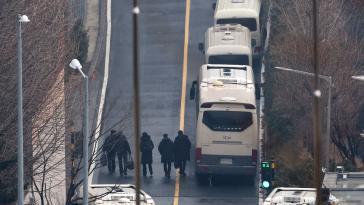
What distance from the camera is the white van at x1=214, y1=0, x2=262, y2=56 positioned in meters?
56.8

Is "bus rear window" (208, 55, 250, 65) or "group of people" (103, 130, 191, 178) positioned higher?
"bus rear window" (208, 55, 250, 65)

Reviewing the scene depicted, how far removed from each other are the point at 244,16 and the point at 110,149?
16681 millimetres

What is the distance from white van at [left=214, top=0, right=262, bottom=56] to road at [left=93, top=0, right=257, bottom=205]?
1802 mm

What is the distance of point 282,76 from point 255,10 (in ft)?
30.6

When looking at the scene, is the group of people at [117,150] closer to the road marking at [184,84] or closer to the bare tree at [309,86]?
the road marking at [184,84]

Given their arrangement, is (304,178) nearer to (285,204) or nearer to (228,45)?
(285,204)

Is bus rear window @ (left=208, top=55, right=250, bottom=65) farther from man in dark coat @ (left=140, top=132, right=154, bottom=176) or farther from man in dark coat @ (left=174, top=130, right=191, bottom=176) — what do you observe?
man in dark coat @ (left=140, top=132, right=154, bottom=176)

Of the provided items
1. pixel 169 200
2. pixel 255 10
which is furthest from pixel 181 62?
pixel 169 200

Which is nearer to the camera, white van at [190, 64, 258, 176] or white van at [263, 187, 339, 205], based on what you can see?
white van at [263, 187, 339, 205]

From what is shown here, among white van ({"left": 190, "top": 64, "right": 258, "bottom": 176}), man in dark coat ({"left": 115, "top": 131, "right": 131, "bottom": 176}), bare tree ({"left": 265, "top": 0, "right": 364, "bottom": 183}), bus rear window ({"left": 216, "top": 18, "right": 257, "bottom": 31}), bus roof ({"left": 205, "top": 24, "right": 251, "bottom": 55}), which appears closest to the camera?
white van ({"left": 190, "top": 64, "right": 258, "bottom": 176})

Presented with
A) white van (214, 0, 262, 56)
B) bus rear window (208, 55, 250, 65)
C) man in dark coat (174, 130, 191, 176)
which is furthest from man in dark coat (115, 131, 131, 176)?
white van (214, 0, 262, 56)

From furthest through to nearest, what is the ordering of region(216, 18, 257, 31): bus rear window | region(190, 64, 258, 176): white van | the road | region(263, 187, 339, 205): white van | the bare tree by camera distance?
region(216, 18, 257, 31): bus rear window < the bare tree < the road < region(190, 64, 258, 176): white van < region(263, 187, 339, 205): white van

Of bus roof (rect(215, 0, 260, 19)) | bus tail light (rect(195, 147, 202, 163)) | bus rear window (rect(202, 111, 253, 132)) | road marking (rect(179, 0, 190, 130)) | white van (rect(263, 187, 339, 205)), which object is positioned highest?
bus roof (rect(215, 0, 260, 19))

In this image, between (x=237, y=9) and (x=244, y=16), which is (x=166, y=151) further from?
(x=237, y=9)
